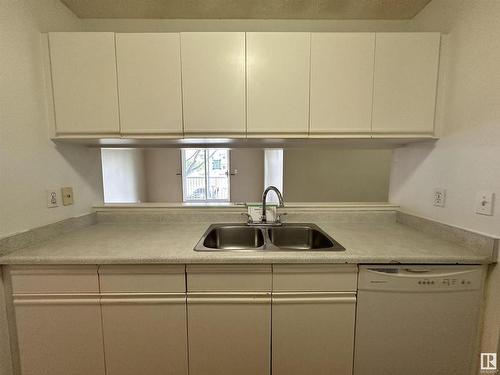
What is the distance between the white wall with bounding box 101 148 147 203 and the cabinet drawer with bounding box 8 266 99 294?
966 millimetres

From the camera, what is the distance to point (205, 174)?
13.5 feet

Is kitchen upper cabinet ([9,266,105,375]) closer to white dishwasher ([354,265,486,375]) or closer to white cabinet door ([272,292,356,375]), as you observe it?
white cabinet door ([272,292,356,375])

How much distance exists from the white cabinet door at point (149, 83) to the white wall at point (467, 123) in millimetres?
1508

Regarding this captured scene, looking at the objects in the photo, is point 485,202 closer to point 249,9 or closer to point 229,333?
point 229,333

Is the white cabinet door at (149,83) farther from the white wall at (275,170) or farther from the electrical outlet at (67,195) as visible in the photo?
the white wall at (275,170)

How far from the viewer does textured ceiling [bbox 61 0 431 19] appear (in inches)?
52.7

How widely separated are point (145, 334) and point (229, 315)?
43 cm

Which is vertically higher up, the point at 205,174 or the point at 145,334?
the point at 205,174

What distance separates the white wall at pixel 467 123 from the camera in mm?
989

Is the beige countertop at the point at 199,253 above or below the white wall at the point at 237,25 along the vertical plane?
below

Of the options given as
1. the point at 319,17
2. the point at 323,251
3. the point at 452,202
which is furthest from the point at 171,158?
the point at 452,202

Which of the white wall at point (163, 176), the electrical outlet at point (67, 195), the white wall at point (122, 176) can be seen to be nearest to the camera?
the electrical outlet at point (67, 195)

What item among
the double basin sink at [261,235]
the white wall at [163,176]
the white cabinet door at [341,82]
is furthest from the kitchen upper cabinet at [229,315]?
the white wall at [163,176]

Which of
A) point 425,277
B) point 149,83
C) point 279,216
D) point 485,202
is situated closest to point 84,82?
point 149,83
